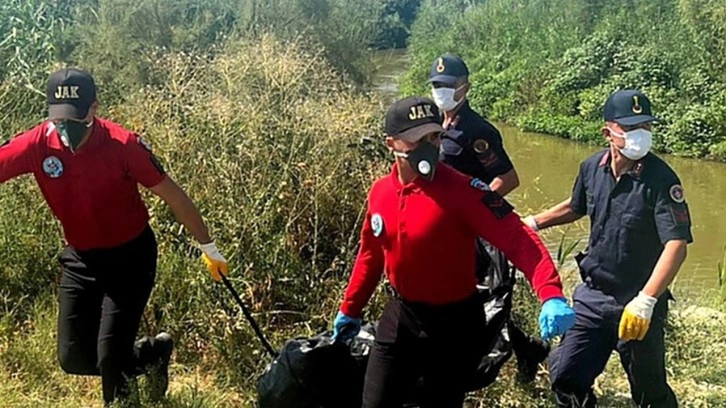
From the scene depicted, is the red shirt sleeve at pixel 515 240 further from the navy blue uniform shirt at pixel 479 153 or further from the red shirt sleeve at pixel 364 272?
the navy blue uniform shirt at pixel 479 153

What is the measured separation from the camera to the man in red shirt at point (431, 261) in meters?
2.79

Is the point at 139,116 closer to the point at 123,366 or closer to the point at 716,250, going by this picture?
the point at 123,366

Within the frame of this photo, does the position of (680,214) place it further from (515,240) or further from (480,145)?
(480,145)

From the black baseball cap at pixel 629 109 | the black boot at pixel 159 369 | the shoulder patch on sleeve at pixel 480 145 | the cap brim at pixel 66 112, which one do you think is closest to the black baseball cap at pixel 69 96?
the cap brim at pixel 66 112

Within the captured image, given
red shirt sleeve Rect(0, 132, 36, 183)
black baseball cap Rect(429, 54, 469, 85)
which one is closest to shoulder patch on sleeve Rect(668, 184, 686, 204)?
black baseball cap Rect(429, 54, 469, 85)

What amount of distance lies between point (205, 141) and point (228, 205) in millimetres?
748

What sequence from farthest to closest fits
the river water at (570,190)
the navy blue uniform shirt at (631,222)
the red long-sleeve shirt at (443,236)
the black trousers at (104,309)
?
the river water at (570,190)
the black trousers at (104,309)
the navy blue uniform shirt at (631,222)
the red long-sleeve shirt at (443,236)

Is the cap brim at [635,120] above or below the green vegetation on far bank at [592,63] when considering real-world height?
above

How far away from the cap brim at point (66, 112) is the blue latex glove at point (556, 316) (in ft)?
6.63

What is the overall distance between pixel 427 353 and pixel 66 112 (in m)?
1.76

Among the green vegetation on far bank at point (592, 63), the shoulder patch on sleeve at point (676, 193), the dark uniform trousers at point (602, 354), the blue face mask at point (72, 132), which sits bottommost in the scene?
the green vegetation on far bank at point (592, 63)

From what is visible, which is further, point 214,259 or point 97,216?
point 214,259

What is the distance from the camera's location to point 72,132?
336 centimetres

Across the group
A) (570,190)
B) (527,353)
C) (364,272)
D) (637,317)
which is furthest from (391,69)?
(637,317)
